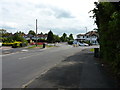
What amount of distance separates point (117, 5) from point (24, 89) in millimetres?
5228

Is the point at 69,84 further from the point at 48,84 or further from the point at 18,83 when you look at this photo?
the point at 18,83

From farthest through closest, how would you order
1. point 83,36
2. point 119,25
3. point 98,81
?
point 83,36
point 98,81
point 119,25

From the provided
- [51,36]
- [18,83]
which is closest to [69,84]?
[18,83]

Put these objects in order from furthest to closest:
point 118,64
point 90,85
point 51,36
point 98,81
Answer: point 51,36 < point 98,81 < point 90,85 < point 118,64

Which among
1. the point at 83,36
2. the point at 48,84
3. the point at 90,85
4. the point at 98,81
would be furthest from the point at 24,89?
the point at 83,36

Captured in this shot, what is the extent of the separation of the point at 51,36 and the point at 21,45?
51960mm

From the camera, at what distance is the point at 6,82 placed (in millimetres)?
7809

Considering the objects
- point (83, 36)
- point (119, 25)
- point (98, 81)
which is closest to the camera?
point (119, 25)

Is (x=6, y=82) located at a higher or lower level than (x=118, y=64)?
lower

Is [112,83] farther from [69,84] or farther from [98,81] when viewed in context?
[69,84]

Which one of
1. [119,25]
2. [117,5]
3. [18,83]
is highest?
[117,5]

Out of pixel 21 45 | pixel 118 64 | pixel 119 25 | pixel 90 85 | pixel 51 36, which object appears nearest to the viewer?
pixel 119 25

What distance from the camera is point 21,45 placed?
44438 millimetres

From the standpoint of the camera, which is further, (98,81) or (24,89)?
(98,81)
